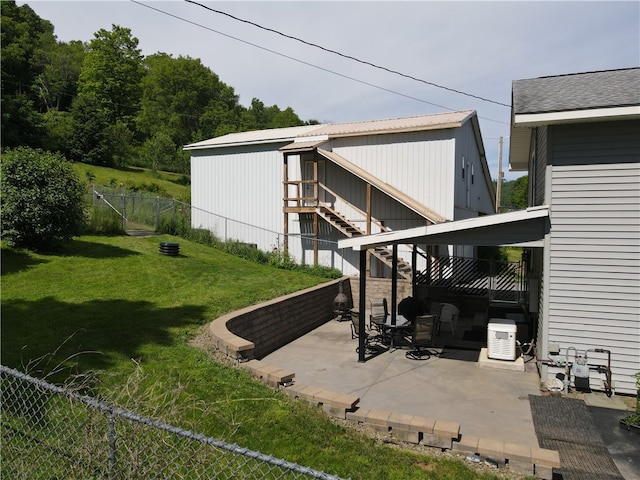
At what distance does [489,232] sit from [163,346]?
21.3 feet

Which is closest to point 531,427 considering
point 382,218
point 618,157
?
point 618,157

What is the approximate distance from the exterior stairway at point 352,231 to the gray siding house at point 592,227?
7855mm

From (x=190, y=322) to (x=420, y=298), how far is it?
8.77m

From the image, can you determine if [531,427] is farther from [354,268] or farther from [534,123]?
[354,268]

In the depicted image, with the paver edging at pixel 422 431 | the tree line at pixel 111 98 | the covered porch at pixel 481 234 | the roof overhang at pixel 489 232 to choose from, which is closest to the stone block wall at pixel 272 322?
the paver edging at pixel 422 431

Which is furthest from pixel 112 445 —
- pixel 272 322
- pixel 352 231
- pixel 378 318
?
pixel 352 231

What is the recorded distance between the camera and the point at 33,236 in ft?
40.1

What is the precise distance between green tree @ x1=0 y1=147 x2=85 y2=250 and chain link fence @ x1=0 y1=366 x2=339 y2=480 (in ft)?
26.4

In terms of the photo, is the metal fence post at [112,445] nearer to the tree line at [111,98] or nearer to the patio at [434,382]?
the patio at [434,382]

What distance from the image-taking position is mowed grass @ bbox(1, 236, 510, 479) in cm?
488

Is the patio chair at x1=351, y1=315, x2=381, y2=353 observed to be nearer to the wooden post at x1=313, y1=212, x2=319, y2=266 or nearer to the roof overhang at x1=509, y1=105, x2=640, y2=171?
the roof overhang at x1=509, y1=105, x2=640, y2=171

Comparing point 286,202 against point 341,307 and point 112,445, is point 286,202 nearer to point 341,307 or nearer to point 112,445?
point 341,307

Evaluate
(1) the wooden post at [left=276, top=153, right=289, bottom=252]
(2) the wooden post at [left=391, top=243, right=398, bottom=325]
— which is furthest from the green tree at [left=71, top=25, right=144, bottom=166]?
(2) the wooden post at [left=391, top=243, right=398, bottom=325]

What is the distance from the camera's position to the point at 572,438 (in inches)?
231
